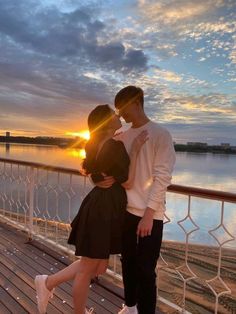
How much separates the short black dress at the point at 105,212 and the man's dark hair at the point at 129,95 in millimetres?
226

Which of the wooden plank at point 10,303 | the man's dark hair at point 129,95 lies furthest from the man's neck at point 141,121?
the wooden plank at point 10,303

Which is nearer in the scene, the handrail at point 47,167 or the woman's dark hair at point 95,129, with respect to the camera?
the woman's dark hair at point 95,129

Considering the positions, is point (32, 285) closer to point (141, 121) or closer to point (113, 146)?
point (113, 146)

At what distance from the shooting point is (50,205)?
62.4 ft

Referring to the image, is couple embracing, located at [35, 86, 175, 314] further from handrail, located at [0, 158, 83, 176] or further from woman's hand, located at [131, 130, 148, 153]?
handrail, located at [0, 158, 83, 176]

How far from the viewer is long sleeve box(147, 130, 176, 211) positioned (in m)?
2.01

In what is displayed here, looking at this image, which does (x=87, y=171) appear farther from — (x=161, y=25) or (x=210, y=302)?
(x=161, y=25)

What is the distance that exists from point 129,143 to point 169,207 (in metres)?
17.3

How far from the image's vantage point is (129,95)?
202 cm

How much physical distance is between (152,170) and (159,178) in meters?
0.10

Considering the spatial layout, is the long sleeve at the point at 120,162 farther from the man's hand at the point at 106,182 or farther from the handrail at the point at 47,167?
the handrail at the point at 47,167

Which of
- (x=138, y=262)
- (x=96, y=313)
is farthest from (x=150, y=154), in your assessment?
(x=96, y=313)

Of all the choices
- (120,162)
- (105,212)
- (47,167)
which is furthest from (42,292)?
(47,167)

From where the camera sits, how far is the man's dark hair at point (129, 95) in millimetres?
2020
